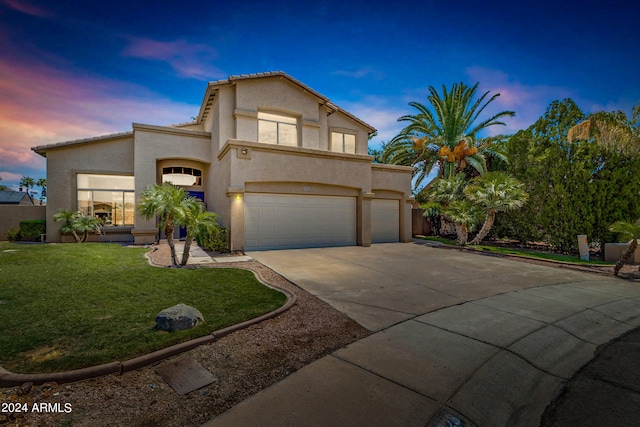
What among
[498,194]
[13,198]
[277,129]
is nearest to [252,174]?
[277,129]

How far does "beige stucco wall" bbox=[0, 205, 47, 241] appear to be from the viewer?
15969 millimetres

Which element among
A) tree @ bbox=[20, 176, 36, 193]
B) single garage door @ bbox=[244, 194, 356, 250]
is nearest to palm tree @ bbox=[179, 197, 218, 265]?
single garage door @ bbox=[244, 194, 356, 250]

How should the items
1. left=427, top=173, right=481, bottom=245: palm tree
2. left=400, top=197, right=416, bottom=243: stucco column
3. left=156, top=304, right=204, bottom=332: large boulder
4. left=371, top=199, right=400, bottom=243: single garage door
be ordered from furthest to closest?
left=400, top=197, right=416, bottom=243: stucco column
left=371, top=199, right=400, bottom=243: single garage door
left=427, top=173, right=481, bottom=245: palm tree
left=156, top=304, right=204, bottom=332: large boulder

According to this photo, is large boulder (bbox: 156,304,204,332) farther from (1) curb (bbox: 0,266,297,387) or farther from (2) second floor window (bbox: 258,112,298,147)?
(2) second floor window (bbox: 258,112,298,147)

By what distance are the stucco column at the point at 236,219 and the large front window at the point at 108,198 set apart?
25.2 ft

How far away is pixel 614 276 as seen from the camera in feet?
31.4

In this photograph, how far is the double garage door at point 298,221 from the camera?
Result: 42.2 feet

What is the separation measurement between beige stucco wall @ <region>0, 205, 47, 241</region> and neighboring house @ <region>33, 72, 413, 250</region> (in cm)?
235

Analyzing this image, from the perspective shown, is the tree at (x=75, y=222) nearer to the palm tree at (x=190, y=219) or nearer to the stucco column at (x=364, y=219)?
the palm tree at (x=190, y=219)

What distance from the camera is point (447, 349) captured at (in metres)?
4.07

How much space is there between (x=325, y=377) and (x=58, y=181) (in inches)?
716

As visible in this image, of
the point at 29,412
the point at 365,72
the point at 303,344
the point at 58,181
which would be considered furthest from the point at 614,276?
the point at 58,181

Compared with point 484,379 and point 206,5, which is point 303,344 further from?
point 206,5

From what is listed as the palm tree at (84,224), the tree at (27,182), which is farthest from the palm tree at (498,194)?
the tree at (27,182)
